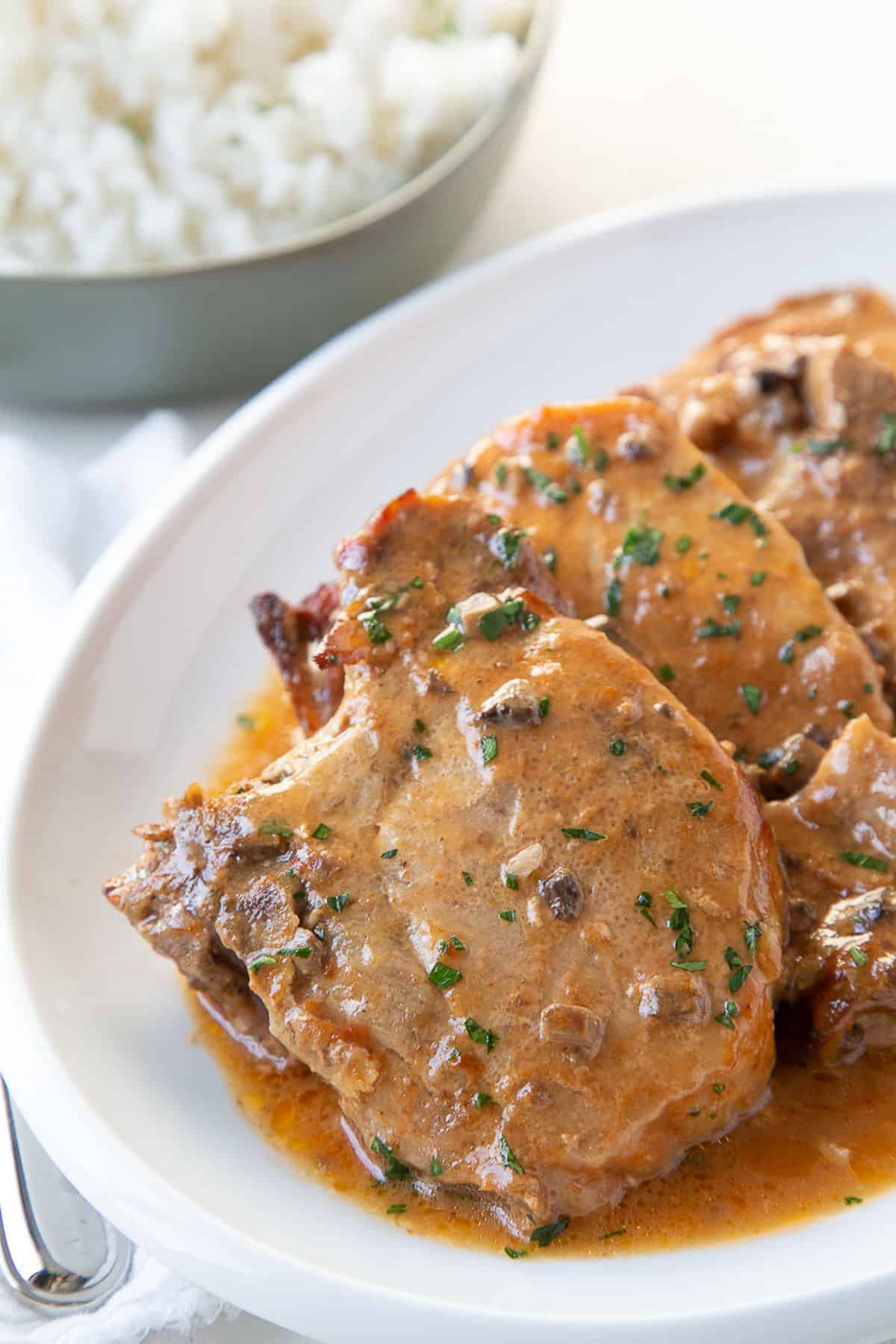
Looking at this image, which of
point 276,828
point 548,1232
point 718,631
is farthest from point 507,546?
point 548,1232

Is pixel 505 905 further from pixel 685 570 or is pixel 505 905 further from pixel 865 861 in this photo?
pixel 685 570

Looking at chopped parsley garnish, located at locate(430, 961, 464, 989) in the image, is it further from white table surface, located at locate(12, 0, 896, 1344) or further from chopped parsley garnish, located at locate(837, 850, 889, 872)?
white table surface, located at locate(12, 0, 896, 1344)

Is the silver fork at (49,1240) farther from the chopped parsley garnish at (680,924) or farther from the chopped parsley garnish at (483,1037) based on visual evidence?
the chopped parsley garnish at (680,924)

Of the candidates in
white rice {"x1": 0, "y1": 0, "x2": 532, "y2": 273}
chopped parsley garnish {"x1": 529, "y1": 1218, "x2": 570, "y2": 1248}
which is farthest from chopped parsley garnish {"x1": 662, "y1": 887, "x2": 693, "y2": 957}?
white rice {"x1": 0, "y1": 0, "x2": 532, "y2": 273}

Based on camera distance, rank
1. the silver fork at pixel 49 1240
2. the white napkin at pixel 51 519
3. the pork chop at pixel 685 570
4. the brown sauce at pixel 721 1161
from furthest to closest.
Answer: the white napkin at pixel 51 519
the pork chop at pixel 685 570
the silver fork at pixel 49 1240
the brown sauce at pixel 721 1161

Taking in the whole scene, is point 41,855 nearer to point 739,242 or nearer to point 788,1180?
point 788,1180

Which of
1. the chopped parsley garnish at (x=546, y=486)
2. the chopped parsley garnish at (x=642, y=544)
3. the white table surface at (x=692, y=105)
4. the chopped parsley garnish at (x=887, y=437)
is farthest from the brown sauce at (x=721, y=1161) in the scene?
the white table surface at (x=692, y=105)

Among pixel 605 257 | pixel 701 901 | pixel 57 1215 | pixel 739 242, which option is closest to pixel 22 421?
pixel 605 257
